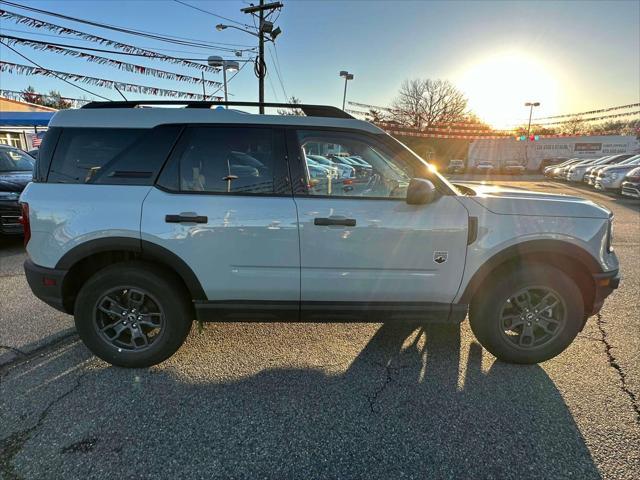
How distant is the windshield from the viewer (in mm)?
6844

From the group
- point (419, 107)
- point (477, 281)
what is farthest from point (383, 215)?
point (419, 107)

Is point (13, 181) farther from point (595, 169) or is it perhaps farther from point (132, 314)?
point (595, 169)

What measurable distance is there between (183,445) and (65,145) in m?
2.27

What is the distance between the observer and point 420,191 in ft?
8.20

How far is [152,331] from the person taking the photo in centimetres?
298

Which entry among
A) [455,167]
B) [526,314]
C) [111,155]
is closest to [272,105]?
[111,155]

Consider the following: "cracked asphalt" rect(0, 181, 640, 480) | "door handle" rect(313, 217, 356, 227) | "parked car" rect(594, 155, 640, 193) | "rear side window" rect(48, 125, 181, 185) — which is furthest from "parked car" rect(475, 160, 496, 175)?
"rear side window" rect(48, 125, 181, 185)

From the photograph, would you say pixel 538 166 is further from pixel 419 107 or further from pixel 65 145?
pixel 65 145

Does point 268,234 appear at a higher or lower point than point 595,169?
lower

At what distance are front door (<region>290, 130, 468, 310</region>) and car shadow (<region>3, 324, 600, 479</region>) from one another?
2.01 feet

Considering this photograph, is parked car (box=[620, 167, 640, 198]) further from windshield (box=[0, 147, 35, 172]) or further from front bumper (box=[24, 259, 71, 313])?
windshield (box=[0, 147, 35, 172])

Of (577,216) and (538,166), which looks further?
(538,166)

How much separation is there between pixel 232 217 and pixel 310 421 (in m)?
1.47

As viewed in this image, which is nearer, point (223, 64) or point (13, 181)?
point (13, 181)
